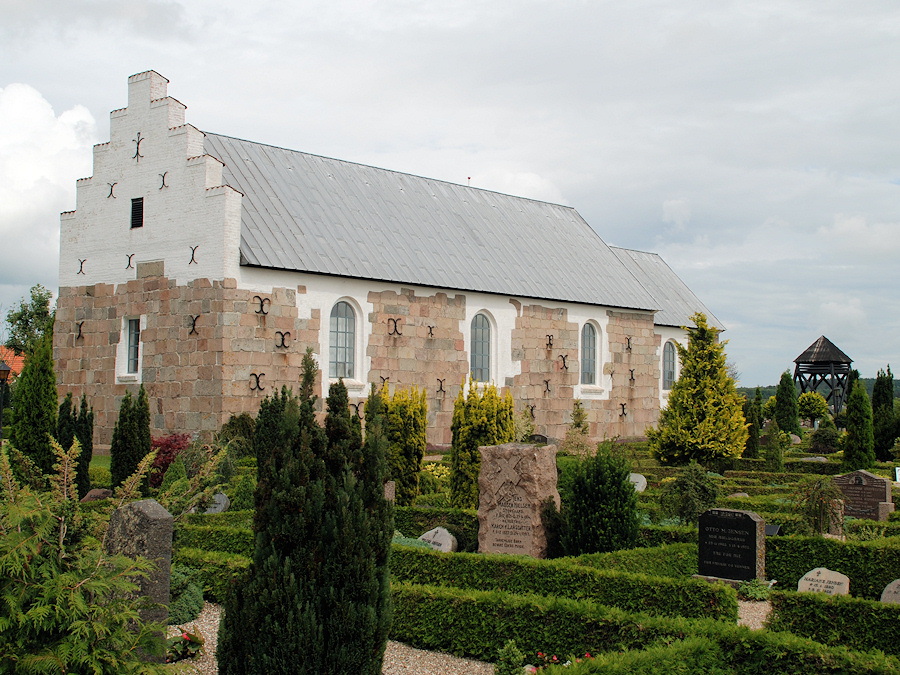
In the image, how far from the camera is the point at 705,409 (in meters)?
17.8

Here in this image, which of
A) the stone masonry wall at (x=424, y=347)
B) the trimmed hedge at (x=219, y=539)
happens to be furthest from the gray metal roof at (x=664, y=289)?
the trimmed hedge at (x=219, y=539)

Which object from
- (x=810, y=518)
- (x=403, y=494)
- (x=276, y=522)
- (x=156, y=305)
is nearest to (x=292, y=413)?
(x=276, y=522)

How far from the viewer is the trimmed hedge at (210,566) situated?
774cm

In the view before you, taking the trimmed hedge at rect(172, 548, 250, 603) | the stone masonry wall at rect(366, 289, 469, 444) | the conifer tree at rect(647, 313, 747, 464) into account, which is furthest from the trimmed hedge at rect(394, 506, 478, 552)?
the conifer tree at rect(647, 313, 747, 464)

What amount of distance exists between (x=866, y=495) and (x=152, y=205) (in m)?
13.9

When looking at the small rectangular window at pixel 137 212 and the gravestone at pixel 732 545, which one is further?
the small rectangular window at pixel 137 212

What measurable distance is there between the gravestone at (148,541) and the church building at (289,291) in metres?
10.9

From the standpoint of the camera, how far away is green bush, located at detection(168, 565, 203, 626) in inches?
275

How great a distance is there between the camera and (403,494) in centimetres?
1257

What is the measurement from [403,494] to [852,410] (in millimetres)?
11783

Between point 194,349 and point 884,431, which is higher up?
point 194,349

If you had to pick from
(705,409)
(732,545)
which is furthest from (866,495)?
(705,409)

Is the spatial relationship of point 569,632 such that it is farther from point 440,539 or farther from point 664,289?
point 664,289

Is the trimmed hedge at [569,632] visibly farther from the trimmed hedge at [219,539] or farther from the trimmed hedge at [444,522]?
the trimmed hedge at [444,522]
